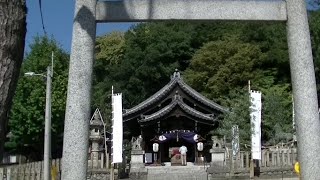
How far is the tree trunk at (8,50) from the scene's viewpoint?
3.40 m

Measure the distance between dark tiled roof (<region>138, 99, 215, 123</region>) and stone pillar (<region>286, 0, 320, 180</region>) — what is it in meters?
28.3

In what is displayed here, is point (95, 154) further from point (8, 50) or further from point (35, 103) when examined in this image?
point (8, 50)

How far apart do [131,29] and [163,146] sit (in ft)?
70.9

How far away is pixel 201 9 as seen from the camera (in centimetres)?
691

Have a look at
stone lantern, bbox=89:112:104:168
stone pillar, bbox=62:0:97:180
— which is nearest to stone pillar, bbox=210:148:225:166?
stone lantern, bbox=89:112:104:168

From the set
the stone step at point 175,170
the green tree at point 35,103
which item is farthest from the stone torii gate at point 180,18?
the green tree at point 35,103

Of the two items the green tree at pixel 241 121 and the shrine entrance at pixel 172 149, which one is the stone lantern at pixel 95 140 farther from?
the shrine entrance at pixel 172 149

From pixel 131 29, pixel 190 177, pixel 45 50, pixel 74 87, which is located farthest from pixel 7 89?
pixel 131 29

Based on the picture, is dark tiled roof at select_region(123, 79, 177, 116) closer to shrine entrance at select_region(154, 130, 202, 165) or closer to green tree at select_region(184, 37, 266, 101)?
shrine entrance at select_region(154, 130, 202, 165)

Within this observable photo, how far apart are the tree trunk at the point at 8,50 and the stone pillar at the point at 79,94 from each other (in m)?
3.03

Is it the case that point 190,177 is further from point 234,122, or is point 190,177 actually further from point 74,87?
point 74,87

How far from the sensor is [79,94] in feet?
21.6

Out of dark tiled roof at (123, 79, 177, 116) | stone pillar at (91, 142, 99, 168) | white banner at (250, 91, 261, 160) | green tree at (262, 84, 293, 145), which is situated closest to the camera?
white banner at (250, 91, 261, 160)

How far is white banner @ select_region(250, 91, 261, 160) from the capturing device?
23.0 m
